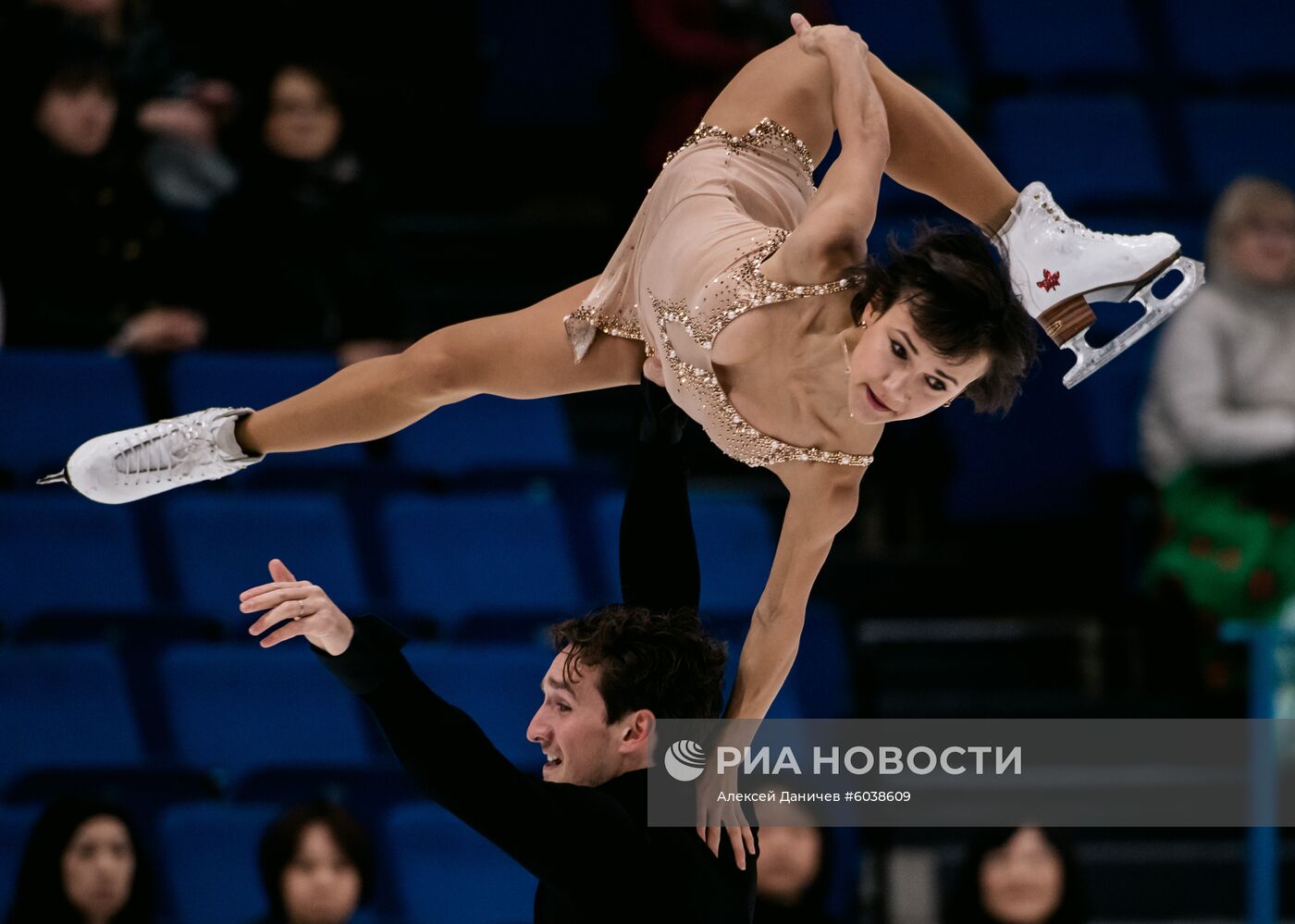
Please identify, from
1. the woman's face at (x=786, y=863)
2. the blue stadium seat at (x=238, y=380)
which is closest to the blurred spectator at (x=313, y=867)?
the woman's face at (x=786, y=863)

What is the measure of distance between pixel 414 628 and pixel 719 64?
2.29m

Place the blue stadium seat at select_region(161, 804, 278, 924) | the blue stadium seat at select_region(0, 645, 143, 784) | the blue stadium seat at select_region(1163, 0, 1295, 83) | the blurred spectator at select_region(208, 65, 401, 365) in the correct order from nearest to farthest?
1. the blue stadium seat at select_region(161, 804, 278, 924)
2. the blue stadium seat at select_region(0, 645, 143, 784)
3. the blurred spectator at select_region(208, 65, 401, 365)
4. the blue stadium seat at select_region(1163, 0, 1295, 83)

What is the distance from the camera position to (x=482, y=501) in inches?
202

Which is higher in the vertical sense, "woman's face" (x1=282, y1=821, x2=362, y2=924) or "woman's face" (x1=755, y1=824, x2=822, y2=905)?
"woman's face" (x1=755, y1=824, x2=822, y2=905)

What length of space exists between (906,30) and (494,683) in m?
3.12

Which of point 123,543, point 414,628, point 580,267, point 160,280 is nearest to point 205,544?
point 123,543

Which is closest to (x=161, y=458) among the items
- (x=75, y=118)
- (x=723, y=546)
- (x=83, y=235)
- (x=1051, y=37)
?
(x=723, y=546)

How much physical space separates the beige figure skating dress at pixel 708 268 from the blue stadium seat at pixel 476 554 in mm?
1825

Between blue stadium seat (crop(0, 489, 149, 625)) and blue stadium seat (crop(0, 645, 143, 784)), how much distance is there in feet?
0.73

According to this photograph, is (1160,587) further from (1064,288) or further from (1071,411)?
(1064,288)

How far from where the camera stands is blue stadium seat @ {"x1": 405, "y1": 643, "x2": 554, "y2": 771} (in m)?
4.77

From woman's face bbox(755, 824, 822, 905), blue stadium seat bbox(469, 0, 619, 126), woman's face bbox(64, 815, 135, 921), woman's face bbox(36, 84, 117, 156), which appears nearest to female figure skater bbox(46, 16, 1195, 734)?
woman's face bbox(64, 815, 135, 921)

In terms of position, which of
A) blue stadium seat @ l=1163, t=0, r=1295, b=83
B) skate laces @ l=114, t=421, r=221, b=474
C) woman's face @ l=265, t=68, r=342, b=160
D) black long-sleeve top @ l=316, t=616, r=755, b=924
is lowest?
black long-sleeve top @ l=316, t=616, r=755, b=924

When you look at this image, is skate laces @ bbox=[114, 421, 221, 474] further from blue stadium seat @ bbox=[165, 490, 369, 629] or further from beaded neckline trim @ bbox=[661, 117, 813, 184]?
blue stadium seat @ bbox=[165, 490, 369, 629]
